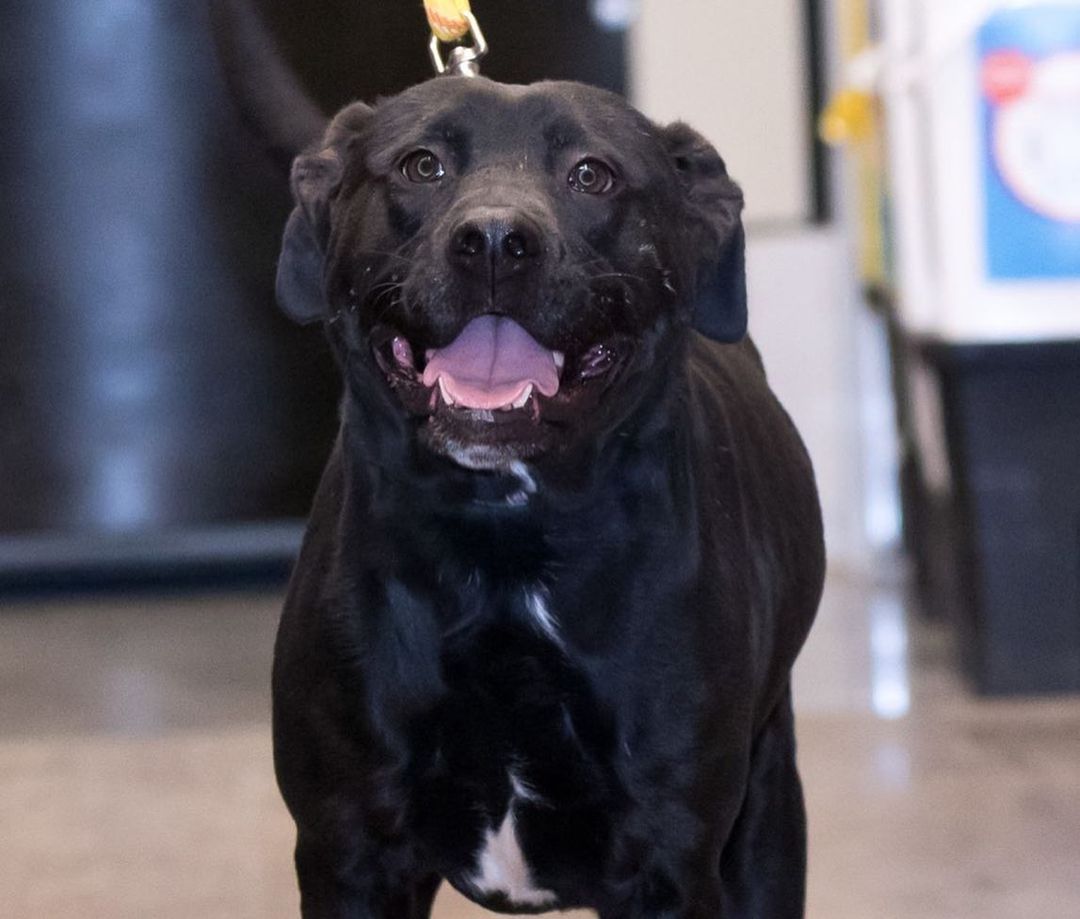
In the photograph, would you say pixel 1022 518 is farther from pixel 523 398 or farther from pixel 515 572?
pixel 523 398

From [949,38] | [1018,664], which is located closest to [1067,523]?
[1018,664]

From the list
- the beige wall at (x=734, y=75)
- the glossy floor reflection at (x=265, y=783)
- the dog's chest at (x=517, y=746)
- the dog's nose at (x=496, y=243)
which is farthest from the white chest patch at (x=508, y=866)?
the beige wall at (x=734, y=75)

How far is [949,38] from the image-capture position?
12.6ft

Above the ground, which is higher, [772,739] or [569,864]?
[569,864]

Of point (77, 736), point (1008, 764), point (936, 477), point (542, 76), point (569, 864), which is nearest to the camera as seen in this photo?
point (569, 864)

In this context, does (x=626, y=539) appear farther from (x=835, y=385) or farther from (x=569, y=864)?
(x=835, y=385)

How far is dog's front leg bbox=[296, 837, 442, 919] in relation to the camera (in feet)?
6.41

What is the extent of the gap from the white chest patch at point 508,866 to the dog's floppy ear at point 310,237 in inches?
21.3

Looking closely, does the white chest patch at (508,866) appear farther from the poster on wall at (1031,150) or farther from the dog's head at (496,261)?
the poster on wall at (1031,150)

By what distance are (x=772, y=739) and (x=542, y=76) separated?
3.19 meters

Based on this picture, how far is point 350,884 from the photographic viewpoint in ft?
6.41

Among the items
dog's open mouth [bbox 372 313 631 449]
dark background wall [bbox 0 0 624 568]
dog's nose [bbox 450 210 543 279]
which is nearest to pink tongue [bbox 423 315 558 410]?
dog's open mouth [bbox 372 313 631 449]

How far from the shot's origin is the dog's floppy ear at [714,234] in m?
2.06

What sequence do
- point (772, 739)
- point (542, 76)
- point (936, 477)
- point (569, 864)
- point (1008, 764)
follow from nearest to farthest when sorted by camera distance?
point (569, 864), point (772, 739), point (1008, 764), point (936, 477), point (542, 76)
